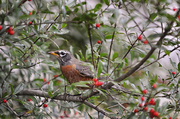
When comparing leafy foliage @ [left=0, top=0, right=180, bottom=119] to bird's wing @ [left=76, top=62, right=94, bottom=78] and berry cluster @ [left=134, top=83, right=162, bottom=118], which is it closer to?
berry cluster @ [left=134, top=83, right=162, bottom=118]

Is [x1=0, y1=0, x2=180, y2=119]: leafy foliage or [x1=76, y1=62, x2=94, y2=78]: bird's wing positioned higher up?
[x1=0, y1=0, x2=180, y2=119]: leafy foliage

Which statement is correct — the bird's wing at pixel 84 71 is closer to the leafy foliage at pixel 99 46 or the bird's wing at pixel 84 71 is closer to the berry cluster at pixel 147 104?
the leafy foliage at pixel 99 46

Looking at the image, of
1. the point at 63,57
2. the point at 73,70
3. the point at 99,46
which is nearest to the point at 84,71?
the point at 73,70

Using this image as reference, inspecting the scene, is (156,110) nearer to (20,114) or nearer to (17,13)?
(17,13)

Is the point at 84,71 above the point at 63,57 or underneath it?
underneath

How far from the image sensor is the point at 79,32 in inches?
148

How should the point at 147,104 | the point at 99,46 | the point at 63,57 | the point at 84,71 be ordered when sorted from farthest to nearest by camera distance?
the point at 63,57
the point at 84,71
the point at 99,46
the point at 147,104

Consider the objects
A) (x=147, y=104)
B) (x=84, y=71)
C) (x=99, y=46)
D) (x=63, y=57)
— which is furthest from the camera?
(x=63, y=57)

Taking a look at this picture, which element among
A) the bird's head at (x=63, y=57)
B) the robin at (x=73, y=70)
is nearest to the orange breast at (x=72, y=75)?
the robin at (x=73, y=70)

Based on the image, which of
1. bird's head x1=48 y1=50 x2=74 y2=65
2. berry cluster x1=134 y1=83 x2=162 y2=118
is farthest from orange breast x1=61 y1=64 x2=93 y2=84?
berry cluster x1=134 y1=83 x2=162 y2=118

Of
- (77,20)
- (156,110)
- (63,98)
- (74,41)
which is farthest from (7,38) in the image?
(74,41)

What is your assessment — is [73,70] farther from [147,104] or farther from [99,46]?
[147,104]

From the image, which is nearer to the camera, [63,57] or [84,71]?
[84,71]

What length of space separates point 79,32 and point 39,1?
6.32 ft
